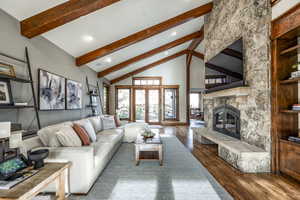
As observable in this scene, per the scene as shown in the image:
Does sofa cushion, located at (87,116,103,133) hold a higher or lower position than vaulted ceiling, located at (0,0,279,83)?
lower

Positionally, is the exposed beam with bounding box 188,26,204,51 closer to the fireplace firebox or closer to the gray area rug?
the fireplace firebox

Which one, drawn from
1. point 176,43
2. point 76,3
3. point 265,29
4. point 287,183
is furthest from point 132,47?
point 287,183

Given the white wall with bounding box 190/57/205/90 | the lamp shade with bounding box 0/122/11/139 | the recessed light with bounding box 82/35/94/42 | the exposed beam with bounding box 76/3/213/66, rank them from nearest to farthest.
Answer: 1. the lamp shade with bounding box 0/122/11/139
2. the recessed light with bounding box 82/35/94/42
3. the exposed beam with bounding box 76/3/213/66
4. the white wall with bounding box 190/57/205/90

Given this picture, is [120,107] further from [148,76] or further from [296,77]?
[296,77]

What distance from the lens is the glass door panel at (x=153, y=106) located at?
9.31 m

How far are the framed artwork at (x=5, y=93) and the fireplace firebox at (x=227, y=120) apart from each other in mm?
4322

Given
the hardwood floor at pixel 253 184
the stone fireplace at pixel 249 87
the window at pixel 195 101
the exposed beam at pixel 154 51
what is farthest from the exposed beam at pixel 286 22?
the window at pixel 195 101

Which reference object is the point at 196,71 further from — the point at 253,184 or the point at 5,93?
the point at 5,93

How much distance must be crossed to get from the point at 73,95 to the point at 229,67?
167 inches

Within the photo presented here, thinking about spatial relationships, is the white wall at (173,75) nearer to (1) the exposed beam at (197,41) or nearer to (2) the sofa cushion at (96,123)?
(1) the exposed beam at (197,41)

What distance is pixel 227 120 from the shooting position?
414 centimetres

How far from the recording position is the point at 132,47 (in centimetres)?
588

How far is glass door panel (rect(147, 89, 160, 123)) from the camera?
30.6 ft

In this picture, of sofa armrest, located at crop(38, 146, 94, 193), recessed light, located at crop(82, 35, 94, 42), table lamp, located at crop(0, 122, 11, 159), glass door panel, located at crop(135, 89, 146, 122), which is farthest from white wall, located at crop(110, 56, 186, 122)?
table lamp, located at crop(0, 122, 11, 159)
